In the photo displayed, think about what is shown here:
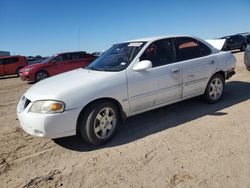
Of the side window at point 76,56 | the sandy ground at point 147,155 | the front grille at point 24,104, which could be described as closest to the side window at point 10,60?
the side window at point 76,56

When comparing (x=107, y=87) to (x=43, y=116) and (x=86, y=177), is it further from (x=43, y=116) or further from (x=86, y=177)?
(x=86, y=177)

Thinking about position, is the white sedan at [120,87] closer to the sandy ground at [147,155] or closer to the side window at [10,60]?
the sandy ground at [147,155]

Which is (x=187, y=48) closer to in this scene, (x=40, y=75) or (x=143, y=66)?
(x=143, y=66)

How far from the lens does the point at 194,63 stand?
5.27 meters

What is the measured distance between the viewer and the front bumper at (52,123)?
367 centimetres

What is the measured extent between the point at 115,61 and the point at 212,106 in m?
2.54

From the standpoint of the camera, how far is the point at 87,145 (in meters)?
4.15

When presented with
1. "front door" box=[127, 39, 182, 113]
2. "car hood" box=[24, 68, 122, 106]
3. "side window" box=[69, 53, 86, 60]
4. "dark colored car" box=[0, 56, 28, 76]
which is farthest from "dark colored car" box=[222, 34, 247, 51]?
"car hood" box=[24, 68, 122, 106]

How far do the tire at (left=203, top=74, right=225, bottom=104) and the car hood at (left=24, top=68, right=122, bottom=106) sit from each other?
2.50m

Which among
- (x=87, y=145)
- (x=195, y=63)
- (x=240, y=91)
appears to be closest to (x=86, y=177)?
(x=87, y=145)

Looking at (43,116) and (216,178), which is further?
(43,116)

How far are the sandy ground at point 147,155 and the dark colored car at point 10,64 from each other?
15958 mm

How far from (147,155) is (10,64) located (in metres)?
18.8

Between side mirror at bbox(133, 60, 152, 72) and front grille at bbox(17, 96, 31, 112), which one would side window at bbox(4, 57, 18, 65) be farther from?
side mirror at bbox(133, 60, 152, 72)
